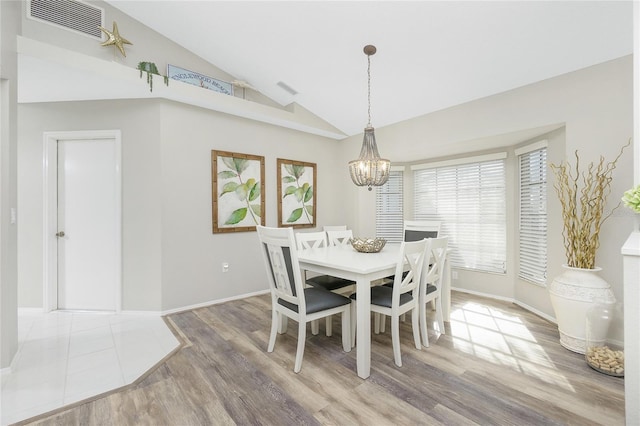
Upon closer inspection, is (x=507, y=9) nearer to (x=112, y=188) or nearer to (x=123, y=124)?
(x=123, y=124)

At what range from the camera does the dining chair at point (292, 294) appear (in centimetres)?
212

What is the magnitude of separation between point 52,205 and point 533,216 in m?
5.87

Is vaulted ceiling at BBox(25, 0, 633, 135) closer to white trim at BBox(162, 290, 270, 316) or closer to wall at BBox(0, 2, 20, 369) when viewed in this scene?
wall at BBox(0, 2, 20, 369)

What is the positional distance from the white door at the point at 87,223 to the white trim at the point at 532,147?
5090 mm

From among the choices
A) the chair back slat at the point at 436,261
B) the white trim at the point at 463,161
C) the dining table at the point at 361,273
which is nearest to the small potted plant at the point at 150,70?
the dining table at the point at 361,273

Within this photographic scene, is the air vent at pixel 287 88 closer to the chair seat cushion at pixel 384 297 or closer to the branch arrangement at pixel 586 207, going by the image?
the chair seat cushion at pixel 384 297

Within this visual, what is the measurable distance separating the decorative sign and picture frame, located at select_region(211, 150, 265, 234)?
0.85m

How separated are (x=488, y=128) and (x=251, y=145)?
312 cm

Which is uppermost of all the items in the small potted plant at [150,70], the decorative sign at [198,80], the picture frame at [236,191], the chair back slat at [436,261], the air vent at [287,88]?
the air vent at [287,88]

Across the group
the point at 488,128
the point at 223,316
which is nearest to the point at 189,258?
the point at 223,316

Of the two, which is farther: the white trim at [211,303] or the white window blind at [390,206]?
the white window blind at [390,206]

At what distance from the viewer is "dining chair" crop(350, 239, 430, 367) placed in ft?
7.20

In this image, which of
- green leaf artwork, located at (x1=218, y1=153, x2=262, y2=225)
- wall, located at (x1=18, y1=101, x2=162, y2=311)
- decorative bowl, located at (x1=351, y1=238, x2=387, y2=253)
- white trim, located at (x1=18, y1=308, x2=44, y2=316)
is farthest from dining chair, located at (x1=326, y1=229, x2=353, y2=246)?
white trim, located at (x1=18, y1=308, x2=44, y2=316)

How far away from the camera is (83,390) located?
1.92 meters
